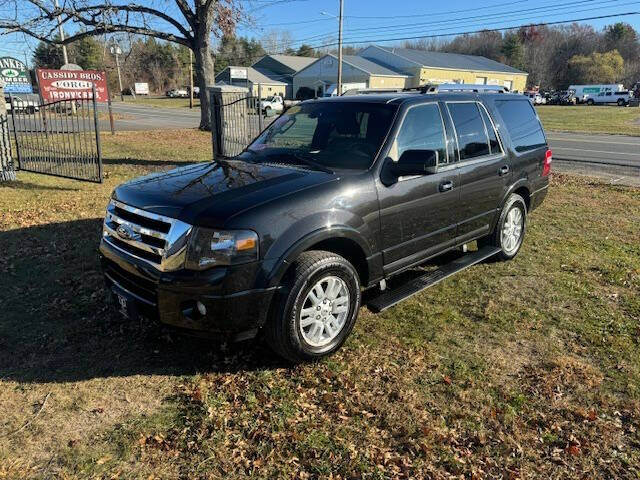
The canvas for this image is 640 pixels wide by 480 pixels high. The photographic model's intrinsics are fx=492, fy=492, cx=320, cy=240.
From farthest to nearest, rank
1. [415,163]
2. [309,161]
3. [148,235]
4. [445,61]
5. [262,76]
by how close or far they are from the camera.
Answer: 1. [262,76]
2. [445,61]
3. [309,161]
4. [415,163]
5. [148,235]

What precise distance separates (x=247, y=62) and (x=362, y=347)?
96209 millimetres

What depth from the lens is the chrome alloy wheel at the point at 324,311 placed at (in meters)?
3.46

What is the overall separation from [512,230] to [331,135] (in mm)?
2729

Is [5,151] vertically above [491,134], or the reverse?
[491,134]

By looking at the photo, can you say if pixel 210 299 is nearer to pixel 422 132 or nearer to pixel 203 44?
pixel 422 132

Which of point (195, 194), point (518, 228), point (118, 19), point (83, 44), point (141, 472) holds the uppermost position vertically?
point (83, 44)

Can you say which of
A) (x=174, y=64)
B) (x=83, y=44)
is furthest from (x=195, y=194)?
(x=174, y=64)

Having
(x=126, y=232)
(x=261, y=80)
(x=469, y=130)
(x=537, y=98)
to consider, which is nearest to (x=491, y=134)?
(x=469, y=130)

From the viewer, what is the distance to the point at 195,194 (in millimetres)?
3367

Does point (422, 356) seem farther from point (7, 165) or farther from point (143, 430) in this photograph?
point (7, 165)

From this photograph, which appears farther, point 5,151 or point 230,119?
point 230,119

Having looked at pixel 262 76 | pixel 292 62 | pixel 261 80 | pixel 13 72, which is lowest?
pixel 13 72

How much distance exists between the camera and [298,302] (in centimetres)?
331

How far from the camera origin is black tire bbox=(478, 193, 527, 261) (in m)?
5.48
